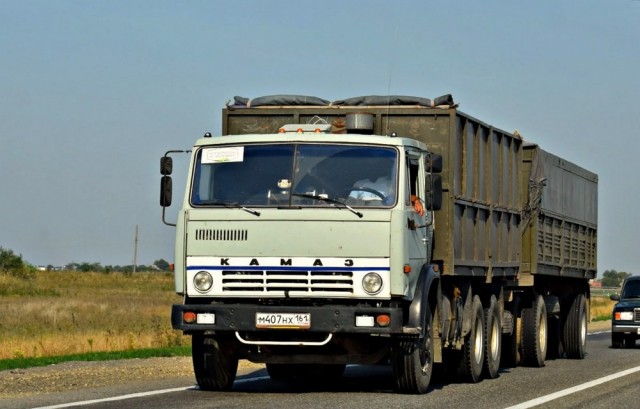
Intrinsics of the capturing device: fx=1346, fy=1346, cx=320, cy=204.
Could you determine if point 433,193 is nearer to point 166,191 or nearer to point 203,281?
point 203,281

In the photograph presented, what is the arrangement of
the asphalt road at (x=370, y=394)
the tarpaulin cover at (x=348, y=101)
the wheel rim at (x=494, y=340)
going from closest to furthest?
1. the asphalt road at (x=370, y=394)
2. the tarpaulin cover at (x=348, y=101)
3. the wheel rim at (x=494, y=340)

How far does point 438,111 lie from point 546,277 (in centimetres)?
781

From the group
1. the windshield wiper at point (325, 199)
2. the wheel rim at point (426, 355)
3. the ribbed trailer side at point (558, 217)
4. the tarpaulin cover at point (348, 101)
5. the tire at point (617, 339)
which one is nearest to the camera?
the windshield wiper at point (325, 199)

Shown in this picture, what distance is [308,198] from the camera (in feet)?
46.5

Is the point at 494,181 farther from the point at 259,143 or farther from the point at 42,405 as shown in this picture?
the point at 42,405

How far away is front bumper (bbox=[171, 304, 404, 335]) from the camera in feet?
45.2

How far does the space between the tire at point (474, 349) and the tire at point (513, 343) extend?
113 inches

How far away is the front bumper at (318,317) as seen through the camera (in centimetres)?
1377

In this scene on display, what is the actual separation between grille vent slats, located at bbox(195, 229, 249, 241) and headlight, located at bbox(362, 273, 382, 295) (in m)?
1.34

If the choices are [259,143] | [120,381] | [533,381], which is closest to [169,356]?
[120,381]

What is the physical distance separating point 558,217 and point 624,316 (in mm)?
6804

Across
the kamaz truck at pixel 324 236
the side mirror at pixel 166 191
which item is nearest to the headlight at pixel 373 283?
the kamaz truck at pixel 324 236

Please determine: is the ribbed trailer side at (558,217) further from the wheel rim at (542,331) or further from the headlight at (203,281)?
the headlight at (203,281)

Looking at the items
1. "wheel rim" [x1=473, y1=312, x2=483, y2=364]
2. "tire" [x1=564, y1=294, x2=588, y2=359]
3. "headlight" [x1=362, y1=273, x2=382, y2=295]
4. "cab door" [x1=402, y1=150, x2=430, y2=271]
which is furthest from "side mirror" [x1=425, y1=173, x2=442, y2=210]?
"tire" [x1=564, y1=294, x2=588, y2=359]
